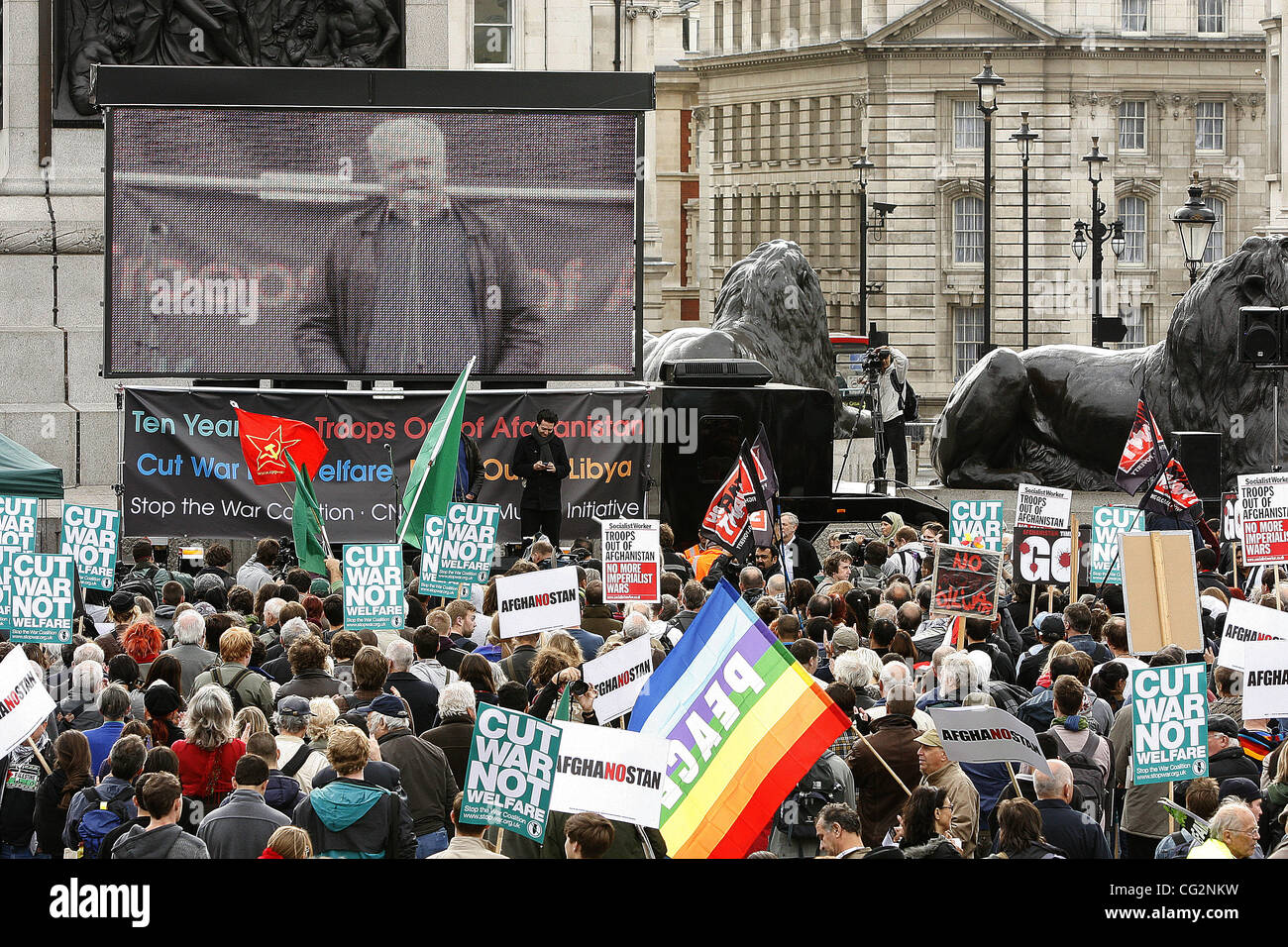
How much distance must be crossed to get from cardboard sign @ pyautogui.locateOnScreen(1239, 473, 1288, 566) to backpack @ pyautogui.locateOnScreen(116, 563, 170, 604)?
776cm

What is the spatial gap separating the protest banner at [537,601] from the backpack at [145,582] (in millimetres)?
3486

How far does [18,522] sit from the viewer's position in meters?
13.6

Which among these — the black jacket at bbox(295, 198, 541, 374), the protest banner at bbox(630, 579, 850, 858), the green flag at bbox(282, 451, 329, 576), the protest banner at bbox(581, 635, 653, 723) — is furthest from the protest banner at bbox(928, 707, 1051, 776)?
the black jacket at bbox(295, 198, 541, 374)

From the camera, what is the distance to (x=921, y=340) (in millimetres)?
78938

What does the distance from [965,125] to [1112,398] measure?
173ft

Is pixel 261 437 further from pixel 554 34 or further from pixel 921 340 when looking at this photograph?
pixel 921 340

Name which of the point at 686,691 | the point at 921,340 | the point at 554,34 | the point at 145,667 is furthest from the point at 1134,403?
the point at 921,340

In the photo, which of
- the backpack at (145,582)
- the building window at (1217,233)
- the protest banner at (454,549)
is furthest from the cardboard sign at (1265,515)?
the building window at (1217,233)

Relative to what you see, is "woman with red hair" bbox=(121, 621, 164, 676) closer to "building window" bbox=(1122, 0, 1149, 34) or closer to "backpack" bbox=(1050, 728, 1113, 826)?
"backpack" bbox=(1050, 728, 1113, 826)

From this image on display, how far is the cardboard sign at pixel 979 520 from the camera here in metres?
16.4

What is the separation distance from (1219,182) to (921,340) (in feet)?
41.6

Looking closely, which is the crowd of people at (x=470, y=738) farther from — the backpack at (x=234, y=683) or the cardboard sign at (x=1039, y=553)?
the cardboard sign at (x=1039, y=553)

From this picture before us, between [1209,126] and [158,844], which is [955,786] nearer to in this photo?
[158,844]

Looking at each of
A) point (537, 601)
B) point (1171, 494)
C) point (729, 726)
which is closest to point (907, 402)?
point (1171, 494)
